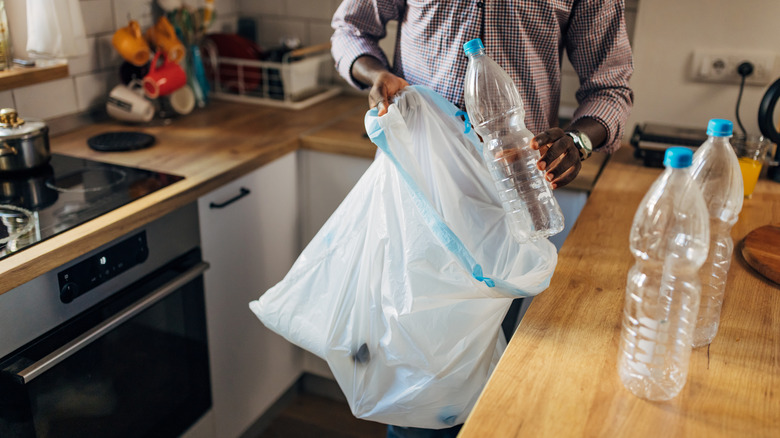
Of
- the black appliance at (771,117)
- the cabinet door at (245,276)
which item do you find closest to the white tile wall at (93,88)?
the cabinet door at (245,276)

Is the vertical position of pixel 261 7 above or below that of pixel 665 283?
above

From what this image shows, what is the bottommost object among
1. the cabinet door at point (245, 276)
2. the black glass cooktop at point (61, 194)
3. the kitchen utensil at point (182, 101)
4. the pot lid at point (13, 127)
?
the cabinet door at point (245, 276)

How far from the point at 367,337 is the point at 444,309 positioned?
149 millimetres

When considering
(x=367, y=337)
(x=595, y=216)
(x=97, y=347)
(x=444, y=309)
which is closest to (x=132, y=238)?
(x=97, y=347)

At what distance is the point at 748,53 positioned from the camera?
1707 millimetres

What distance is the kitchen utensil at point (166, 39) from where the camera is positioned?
1.87m

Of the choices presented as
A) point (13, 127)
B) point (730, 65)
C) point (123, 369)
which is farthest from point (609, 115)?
point (13, 127)

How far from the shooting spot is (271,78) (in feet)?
6.94

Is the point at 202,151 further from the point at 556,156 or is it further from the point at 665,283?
the point at 665,283

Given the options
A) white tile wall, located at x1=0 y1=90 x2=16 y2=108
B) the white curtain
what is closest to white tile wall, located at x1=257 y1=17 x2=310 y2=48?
the white curtain

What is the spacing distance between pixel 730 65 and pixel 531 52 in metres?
0.74

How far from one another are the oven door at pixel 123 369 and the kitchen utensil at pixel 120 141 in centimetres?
33

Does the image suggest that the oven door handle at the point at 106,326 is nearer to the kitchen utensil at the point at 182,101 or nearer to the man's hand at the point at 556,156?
the kitchen utensil at the point at 182,101

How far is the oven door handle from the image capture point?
1.13 meters
